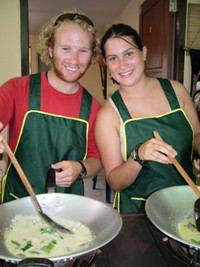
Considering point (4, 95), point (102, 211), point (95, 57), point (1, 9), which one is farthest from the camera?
point (1, 9)

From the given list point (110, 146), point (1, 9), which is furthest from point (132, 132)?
point (1, 9)

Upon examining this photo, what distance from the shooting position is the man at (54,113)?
115 centimetres

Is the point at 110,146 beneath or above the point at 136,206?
above

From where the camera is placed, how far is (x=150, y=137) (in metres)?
1.15

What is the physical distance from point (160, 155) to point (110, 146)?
0.33m

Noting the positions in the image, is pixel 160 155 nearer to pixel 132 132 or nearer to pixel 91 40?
pixel 132 132

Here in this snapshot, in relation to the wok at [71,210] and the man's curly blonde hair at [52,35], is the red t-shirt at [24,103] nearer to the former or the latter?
the man's curly blonde hair at [52,35]

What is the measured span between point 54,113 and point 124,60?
37 cm

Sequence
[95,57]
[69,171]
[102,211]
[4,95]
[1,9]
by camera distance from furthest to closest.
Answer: [1,9]
[95,57]
[4,95]
[69,171]
[102,211]

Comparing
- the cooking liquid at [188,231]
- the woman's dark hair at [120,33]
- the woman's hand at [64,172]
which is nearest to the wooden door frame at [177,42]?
the woman's dark hair at [120,33]

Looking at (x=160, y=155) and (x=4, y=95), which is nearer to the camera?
(x=160, y=155)

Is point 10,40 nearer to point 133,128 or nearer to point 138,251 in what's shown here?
point 133,128

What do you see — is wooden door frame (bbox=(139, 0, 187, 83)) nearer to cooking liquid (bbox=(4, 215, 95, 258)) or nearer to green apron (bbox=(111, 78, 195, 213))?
green apron (bbox=(111, 78, 195, 213))

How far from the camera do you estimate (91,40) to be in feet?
3.94
